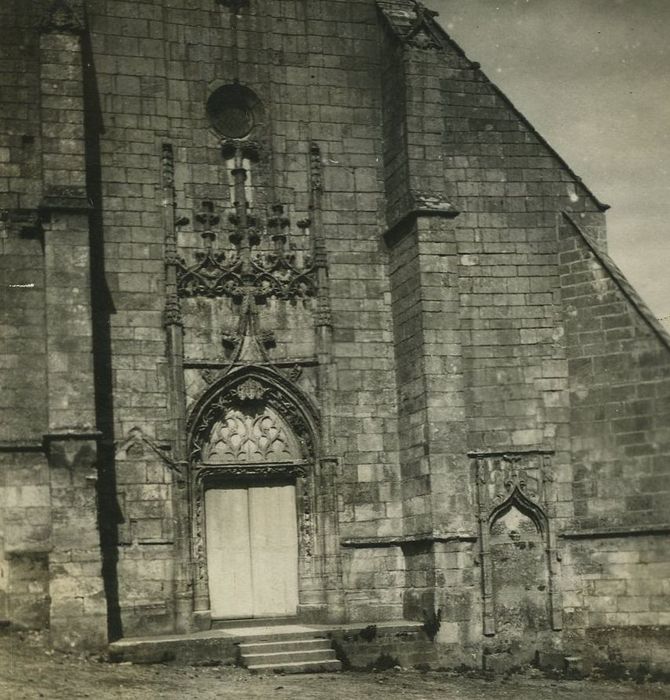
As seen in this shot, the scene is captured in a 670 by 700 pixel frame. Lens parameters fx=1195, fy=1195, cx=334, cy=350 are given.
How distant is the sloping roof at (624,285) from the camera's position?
15.6m

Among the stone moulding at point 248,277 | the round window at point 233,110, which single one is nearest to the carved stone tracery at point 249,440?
the stone moulding at point 248,277

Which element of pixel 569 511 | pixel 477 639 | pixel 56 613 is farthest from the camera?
pixel 569 511

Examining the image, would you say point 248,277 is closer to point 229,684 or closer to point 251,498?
point 251,498

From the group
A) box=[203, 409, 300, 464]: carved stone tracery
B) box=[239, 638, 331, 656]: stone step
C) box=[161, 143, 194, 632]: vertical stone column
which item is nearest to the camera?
box=[239, 638, 331, 656]: stone step

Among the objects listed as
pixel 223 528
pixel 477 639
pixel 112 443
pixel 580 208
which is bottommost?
pixel 477 639

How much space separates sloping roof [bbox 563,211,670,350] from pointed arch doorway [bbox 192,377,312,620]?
179 inches

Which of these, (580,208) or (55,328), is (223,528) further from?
(580,208)

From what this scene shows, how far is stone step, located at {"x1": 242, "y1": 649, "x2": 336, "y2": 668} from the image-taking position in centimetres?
1392

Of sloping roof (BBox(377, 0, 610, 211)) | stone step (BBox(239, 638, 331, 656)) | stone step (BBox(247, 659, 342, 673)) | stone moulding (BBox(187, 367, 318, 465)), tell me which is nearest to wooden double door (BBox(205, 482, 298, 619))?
stone moulding (BBox(187, 367, 318, 465))

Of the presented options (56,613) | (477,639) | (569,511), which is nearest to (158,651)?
(56,613)

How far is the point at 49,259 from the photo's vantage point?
47.5 ft

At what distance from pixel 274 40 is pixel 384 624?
8.17m

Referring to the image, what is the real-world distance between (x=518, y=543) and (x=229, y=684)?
4674mm

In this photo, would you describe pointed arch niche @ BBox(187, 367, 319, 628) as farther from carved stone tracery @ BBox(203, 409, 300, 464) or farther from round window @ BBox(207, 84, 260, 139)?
round window @ BBox(207, 84, 260, 139)
